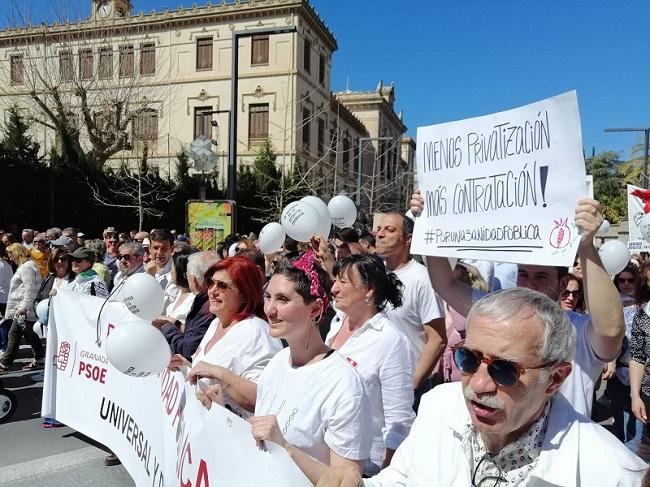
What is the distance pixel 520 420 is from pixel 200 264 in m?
3.30

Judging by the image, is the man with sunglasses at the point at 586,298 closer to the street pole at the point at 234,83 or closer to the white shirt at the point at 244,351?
the white shirt at the point at 244,351

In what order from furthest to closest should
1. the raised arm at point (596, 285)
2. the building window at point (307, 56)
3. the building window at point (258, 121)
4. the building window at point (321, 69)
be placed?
the building window at point (321, 69)
the building window at point (307, 56)
the building window at point (258, 121)
the raised arm at point (596, 285)

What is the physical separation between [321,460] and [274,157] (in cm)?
3092

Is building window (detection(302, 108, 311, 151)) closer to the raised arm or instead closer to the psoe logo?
the psoe logo

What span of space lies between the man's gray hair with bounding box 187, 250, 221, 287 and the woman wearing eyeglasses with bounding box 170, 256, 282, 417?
103 cm

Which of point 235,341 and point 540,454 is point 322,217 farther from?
point 540,454

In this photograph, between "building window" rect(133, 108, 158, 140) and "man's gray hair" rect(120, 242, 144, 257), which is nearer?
"man's gray hair" rect(120, 242, 144, 257)

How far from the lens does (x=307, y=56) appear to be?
3712 cm

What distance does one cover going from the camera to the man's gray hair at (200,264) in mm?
4363

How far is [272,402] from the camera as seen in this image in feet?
7.57

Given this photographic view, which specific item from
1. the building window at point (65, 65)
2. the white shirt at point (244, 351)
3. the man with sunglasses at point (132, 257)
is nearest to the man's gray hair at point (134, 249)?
the man with sunglasses at point (132, 257)

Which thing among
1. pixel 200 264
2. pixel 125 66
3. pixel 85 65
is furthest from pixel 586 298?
pixel 125 66

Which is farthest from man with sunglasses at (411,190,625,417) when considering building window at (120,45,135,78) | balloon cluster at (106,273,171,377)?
building window at (120,45,135,78)

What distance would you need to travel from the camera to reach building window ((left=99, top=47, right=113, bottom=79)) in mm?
22969
